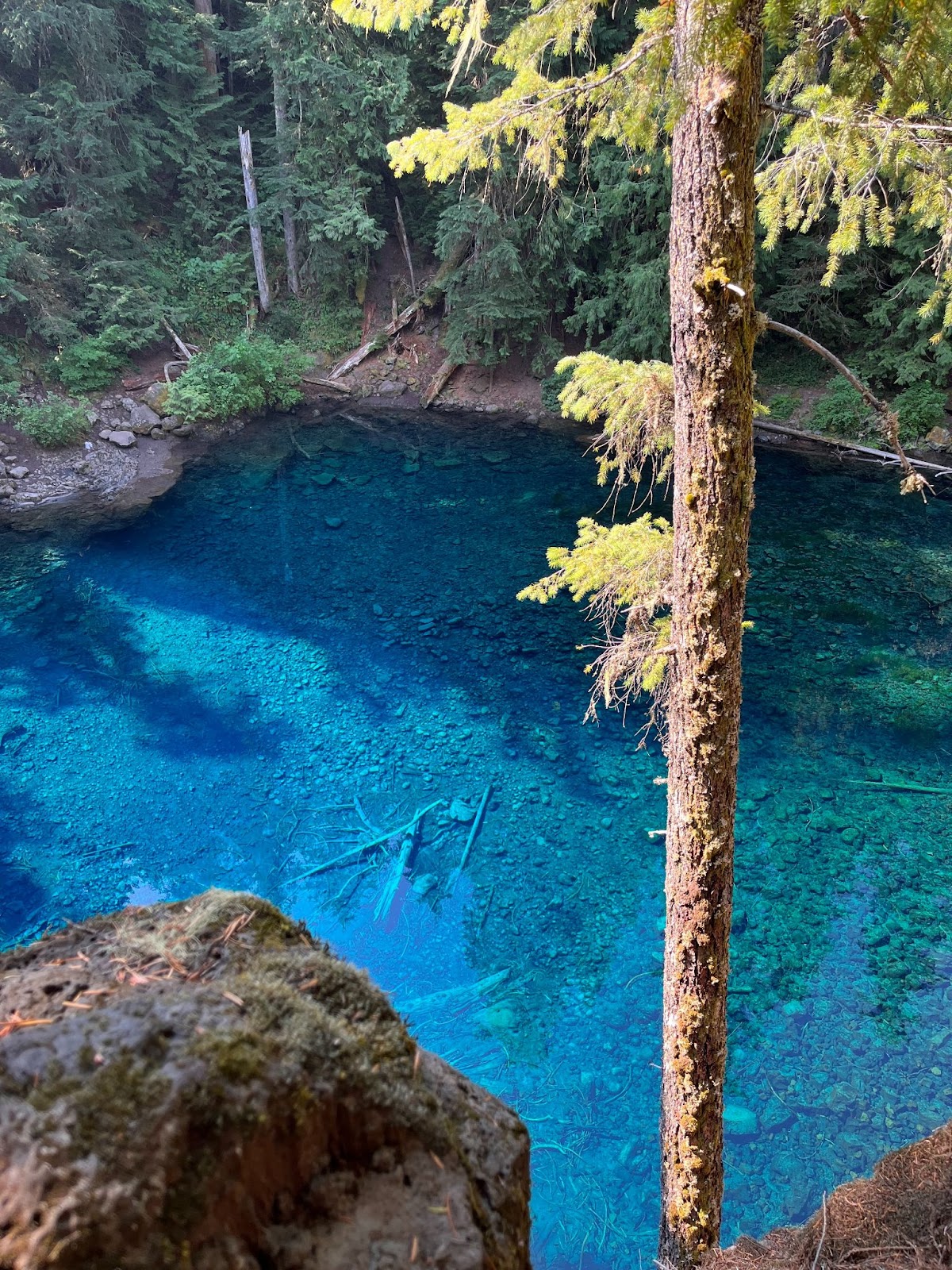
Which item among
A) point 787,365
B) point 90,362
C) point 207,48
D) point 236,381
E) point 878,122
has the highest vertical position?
point 207,48

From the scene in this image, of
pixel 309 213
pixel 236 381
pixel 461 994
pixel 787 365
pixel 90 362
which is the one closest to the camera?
pixel 461 994

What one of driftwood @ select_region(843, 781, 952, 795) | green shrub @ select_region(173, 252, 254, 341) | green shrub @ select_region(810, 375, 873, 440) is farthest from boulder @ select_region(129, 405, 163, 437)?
driftwood @ select_region(843, 781, 952, 795)

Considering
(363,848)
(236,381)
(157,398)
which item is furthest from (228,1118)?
(157,398)

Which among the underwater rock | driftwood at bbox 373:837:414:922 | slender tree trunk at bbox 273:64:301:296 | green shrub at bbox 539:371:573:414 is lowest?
the underwater rock

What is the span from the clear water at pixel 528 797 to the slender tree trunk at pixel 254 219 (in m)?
8.45

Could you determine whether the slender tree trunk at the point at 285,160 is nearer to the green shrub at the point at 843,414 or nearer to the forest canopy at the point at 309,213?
the forest canopy at the point at 309,213

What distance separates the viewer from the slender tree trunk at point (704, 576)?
2883 millimetres

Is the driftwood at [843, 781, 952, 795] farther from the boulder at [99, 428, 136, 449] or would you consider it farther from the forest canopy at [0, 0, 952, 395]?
the boulder at [99, 428, 136, 449]

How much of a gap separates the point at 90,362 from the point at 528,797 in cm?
1348

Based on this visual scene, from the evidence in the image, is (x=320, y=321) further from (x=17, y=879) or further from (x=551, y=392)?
(x=17, y=879)

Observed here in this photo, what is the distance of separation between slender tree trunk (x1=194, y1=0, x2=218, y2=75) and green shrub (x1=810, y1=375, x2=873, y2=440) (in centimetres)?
1579

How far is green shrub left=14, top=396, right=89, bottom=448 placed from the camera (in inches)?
567

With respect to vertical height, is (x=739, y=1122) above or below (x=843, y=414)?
below

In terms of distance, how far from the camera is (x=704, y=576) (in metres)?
3.29
